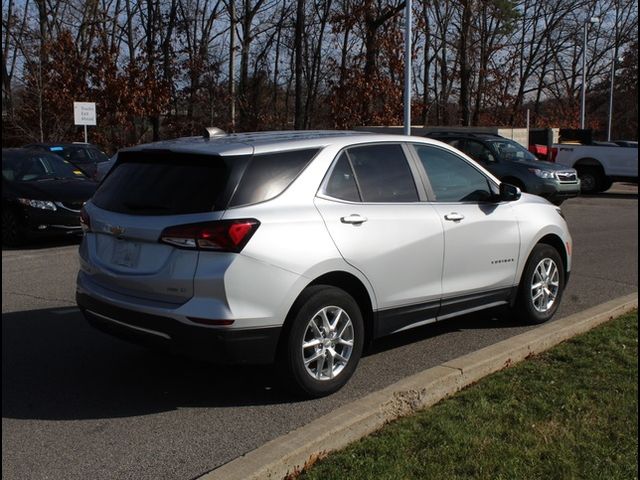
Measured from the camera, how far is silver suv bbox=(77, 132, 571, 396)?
4.18 m

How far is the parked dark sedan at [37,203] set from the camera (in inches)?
435

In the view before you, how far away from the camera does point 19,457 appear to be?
3.79 metres

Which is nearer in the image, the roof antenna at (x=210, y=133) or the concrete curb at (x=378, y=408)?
the concrete curb at (x=378, y=408)

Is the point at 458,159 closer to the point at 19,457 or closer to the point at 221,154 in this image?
the point at 221,154

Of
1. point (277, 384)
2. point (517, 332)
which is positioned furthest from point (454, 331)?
point (277, 384)

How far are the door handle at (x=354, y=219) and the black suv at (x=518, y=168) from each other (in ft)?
43.8

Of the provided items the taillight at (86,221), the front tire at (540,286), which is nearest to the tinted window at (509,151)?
the front tire at (540,286)

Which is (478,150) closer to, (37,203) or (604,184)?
(604,184)

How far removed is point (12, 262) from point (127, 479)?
23.9 ft

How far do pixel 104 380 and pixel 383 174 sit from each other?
2.45 m

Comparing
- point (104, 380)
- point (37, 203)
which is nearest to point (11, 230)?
point (37, 203)

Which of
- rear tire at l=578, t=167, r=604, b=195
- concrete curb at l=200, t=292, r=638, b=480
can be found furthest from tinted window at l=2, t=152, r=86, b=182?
rear tire at l=578, t=167, r=604, b=195

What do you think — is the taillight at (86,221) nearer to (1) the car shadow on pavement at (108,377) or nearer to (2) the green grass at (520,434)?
(1) the car shadow on pavement at (108,377)

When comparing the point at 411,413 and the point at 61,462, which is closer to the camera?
the point at 61,462
